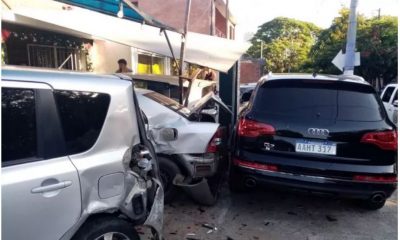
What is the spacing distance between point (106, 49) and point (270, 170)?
9.44m

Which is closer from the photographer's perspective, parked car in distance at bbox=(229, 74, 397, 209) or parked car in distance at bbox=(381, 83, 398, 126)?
parked car in distance at bbox=(229, 74, 397, 209)

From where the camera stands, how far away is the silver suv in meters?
2.20

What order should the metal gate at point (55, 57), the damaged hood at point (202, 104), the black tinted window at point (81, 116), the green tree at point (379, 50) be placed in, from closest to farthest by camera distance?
the black tinted window at point (81, 116) < the damaged hood at point (202, 104) < the metal gate at point (55, 57) < the green tree at point (379, 50)

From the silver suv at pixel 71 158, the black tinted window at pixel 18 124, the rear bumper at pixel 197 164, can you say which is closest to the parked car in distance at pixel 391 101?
the rear bumper at pixel 197 164

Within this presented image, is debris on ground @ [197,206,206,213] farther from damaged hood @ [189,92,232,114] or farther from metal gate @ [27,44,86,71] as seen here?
metal gate @ [27,44,86,71]

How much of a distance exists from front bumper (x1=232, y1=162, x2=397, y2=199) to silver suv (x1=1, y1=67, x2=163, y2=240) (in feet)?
5.23

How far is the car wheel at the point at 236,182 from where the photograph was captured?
175 inches

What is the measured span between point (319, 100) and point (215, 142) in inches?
48.3

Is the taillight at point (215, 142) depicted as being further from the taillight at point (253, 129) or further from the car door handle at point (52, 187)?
the car door handle at point (52, 187)

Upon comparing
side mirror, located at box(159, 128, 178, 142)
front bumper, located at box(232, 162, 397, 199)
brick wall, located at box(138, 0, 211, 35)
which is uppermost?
brick wall, located at box(138, 0, 211, 35)

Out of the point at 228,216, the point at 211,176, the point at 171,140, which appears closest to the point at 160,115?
the point at 171,140

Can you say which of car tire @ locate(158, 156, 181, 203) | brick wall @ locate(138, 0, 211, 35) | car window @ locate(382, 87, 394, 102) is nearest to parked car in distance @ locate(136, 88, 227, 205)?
car tire @ locate(158, 156, 181, 203)

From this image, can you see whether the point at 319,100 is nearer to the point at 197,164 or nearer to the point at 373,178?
the point at 373,178

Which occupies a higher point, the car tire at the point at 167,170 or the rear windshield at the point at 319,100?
the rear windshield at the point at 319,100
